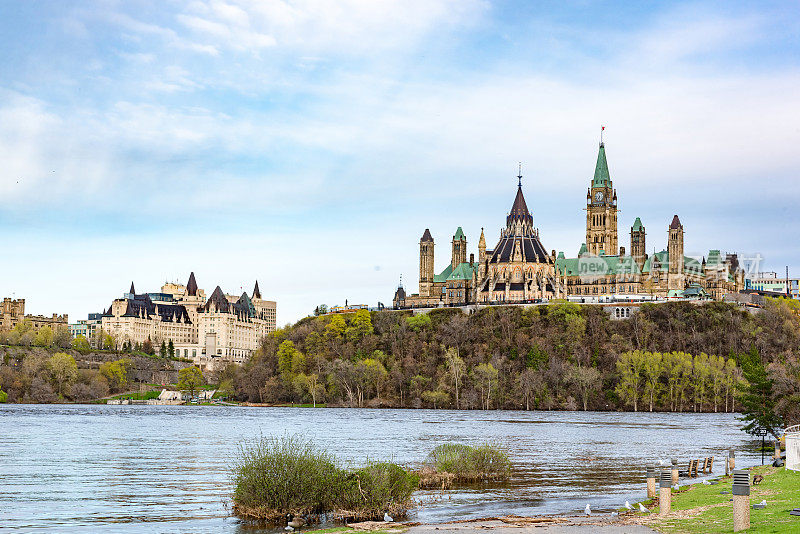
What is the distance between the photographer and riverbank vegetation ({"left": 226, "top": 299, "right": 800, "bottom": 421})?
161m

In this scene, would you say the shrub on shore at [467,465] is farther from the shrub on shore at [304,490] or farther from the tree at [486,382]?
the tree at [486,382]

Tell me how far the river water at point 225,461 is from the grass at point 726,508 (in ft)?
12.5

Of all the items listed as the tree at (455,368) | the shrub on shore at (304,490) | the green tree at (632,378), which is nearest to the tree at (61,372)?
the tree at (455,368)

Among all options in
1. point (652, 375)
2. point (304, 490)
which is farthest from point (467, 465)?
point (652, 375)

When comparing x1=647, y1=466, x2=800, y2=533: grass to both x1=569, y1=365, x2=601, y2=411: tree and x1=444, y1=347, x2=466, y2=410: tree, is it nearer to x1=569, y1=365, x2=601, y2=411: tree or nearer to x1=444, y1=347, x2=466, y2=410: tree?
x1=569, y1=365, x2=601, y2=411: tree

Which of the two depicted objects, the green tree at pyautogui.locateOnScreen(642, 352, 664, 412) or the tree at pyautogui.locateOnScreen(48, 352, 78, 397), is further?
the tree at pyautogui.locateOnScreen(48, 352, 78, 397)

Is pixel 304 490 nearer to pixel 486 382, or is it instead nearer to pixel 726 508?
pixel 726 508

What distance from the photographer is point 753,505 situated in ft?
102

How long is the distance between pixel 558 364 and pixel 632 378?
16.8m

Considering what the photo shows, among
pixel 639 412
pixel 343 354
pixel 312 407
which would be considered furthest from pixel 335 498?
pixel 343 354

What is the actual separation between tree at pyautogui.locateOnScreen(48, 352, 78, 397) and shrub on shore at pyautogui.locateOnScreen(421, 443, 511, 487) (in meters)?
158

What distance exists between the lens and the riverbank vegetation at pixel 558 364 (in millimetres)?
161125

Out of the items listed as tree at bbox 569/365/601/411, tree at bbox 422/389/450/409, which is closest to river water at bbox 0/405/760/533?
tree at bbox 569/365/601/411

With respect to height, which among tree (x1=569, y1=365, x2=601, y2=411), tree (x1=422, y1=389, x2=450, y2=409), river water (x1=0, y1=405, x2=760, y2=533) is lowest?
river water (x1=0, y1=405, x2=760, y2=533)
